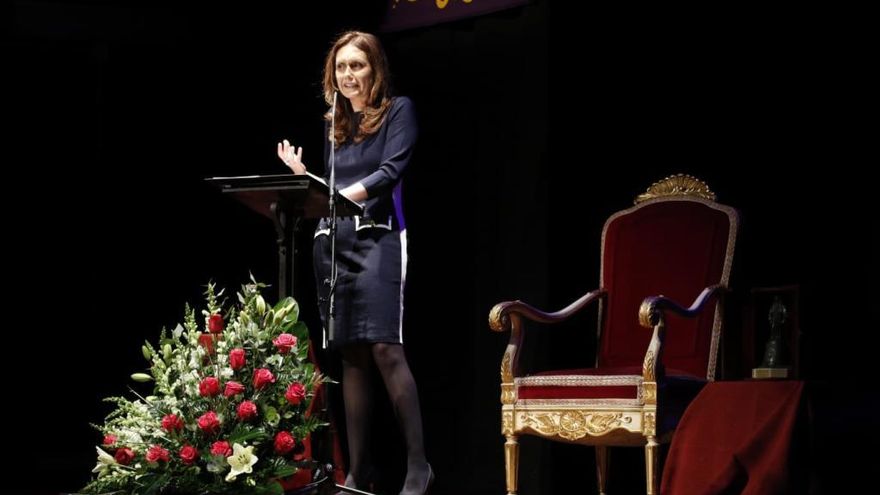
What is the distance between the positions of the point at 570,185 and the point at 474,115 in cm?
53

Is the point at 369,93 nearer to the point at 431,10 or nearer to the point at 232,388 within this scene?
the point at 431,10

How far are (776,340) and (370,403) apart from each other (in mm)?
1253

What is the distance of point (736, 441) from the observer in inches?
119

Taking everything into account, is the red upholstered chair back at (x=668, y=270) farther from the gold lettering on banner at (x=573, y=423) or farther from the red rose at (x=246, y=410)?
the red rose at (x=246, y=410)

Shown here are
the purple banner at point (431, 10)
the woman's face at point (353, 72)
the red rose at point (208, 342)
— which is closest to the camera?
the red rose at point (208, 342)

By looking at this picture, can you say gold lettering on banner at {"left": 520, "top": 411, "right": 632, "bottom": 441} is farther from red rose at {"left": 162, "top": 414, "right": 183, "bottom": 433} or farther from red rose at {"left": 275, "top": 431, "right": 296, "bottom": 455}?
red rose at {"left": 162, "top": 414, "right": 183, "bottom": 433}

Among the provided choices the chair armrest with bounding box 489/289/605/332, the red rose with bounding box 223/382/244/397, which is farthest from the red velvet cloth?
the red rose with bounding box 223/382/244/397

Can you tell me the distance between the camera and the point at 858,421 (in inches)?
111

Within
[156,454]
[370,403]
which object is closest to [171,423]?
[156,454]

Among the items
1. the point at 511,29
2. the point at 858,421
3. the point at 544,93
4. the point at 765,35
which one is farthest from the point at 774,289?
the point at 511,29

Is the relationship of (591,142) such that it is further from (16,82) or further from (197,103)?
(16,82)

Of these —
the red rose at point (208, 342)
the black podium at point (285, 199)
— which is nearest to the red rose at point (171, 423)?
the red rose at point (208, 342)

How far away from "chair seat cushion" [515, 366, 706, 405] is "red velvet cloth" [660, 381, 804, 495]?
0.18m

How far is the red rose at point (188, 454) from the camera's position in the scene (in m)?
2.73
